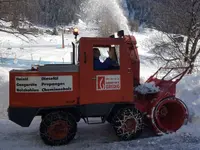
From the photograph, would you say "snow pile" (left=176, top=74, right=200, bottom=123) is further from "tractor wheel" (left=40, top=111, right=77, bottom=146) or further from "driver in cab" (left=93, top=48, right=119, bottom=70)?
"tractor wheel" (left=40, top=111, right=77, bottom=146)

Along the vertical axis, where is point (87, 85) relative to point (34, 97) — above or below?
above

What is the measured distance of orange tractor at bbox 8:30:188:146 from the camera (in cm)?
595

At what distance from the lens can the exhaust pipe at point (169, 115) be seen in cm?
652

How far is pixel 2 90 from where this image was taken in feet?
33.9

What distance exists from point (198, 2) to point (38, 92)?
9276 mm

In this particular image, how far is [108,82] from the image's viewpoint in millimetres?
6152

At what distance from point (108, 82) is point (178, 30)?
28.9ft

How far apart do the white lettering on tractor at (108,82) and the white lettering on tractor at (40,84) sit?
23.9 inches

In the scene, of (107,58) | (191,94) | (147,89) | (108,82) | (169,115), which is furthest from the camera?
(191,94)

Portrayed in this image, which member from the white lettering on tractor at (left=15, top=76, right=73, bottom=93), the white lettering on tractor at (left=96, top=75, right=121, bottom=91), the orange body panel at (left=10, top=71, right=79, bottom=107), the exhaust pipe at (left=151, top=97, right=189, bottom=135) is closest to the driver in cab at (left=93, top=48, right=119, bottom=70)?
the white lettering on tractor at (left=96, top=75, right=121, bottom=91)

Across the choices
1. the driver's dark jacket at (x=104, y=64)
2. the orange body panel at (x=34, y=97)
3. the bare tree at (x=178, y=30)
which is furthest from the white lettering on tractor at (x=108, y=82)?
the bare tree at (x=178, y=30)

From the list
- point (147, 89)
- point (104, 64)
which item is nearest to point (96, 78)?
point (104, 64)

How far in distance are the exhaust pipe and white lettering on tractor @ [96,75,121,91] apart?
0.97 meters

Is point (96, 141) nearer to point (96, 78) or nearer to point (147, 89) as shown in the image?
point (96, 78)
